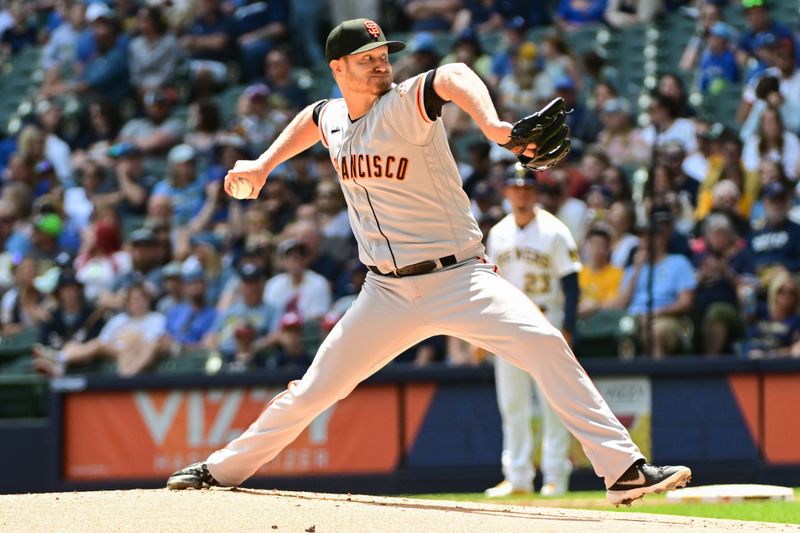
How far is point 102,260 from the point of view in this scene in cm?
1423

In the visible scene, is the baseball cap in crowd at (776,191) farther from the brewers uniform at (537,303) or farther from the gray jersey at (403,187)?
the gray jersey at (403,187)

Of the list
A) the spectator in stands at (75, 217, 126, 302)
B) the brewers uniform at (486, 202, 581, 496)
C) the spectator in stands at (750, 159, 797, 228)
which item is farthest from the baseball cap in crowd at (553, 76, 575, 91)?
the spectator in stands at (75, 217, 126, 302)

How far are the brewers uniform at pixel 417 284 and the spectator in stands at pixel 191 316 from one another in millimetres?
6658

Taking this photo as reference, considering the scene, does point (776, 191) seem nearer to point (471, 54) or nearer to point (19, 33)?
point (471, 54)

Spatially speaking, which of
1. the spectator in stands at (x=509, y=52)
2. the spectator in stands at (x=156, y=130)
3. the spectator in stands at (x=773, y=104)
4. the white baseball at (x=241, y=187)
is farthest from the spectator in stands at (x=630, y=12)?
the white baseball at (x=241, y=187)

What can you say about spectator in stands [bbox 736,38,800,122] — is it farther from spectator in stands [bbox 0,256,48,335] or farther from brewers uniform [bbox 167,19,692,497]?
brewers uniform [bbox 167,19,692,497]

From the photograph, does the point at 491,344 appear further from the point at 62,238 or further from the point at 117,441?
the point at 62,238

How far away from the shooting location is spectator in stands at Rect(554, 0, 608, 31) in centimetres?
1510

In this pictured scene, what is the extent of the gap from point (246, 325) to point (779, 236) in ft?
14.8

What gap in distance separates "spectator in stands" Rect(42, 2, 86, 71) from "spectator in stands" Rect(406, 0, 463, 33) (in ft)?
15.5

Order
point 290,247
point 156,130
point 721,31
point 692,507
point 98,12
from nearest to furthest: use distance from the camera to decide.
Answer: point 692,507 → point 290,247 → point 721,31 → point 156,130 → point 98,12

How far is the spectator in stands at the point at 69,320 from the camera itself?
523 inches

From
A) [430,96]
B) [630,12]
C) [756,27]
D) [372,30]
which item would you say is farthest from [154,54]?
[430,96]

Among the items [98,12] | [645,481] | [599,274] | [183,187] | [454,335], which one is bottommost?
[645,481]
